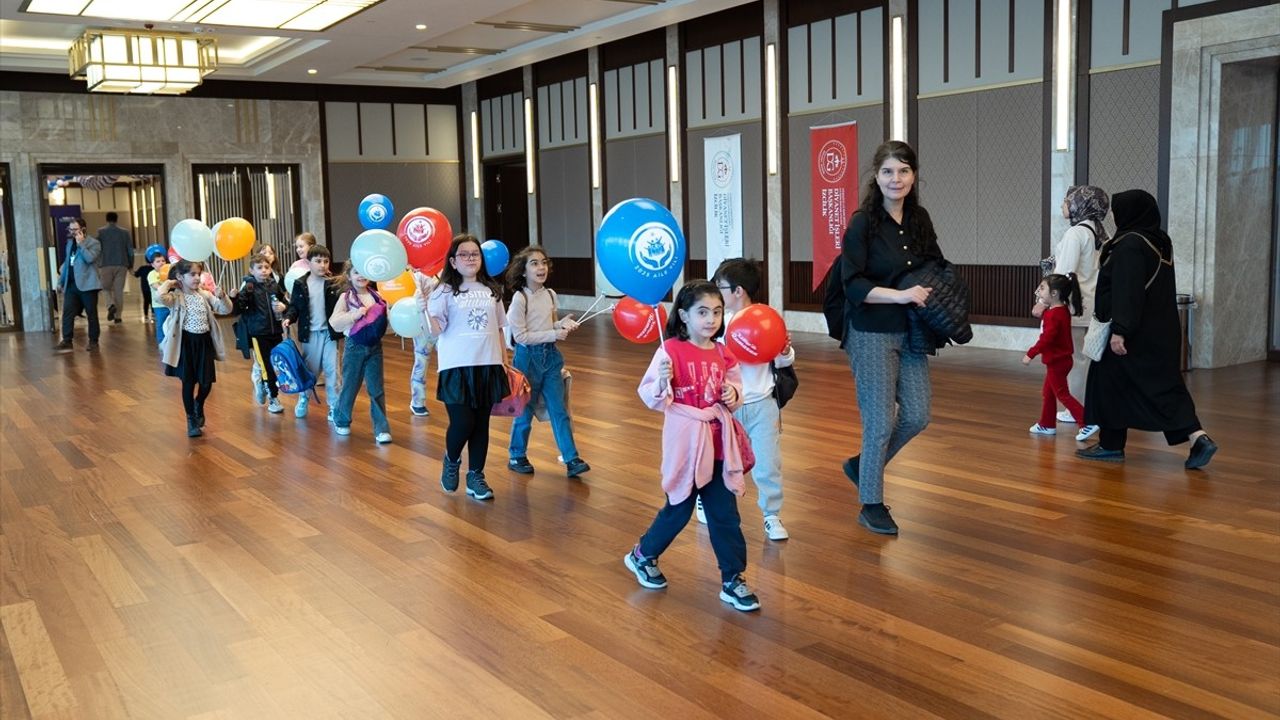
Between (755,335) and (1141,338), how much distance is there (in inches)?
105

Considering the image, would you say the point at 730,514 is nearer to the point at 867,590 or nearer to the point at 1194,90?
the point at 867,590

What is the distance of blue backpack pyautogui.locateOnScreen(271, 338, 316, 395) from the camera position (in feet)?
24.9

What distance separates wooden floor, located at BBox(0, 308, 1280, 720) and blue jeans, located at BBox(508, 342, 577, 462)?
0.23 m

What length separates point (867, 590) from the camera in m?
3.93

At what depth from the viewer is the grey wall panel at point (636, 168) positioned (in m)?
15.4

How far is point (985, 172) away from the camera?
433 inches

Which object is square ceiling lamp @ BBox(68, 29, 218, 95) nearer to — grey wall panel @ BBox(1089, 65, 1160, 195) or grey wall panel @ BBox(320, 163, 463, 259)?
grey wall panel @ BBox(320, 163, 463, 259)

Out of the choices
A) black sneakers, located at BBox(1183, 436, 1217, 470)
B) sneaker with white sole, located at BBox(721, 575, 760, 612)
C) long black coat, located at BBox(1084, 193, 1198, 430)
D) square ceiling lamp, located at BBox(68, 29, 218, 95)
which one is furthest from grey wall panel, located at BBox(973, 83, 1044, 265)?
square ceiling lamp, located at BBox(68, 29, 218, 95)

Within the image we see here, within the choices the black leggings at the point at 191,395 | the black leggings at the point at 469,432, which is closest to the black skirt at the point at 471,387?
the black leggings at the point at 469,432

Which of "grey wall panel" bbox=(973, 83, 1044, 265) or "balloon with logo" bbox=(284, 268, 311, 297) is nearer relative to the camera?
"balloon with logo" bbox=(284, 268, 311, 297)

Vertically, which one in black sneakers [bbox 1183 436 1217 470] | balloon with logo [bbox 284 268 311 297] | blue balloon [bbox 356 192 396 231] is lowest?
black sneakers [bbox 1183 436 1217 470]

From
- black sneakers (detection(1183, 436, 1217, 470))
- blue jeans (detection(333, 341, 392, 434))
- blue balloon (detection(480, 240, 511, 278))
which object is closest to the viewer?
black sneakers (detection(1183, 436, 1217, 470))

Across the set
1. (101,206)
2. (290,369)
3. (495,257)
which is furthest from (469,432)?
(101,206)

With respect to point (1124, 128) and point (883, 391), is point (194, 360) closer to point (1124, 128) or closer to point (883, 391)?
point (883, 391)
